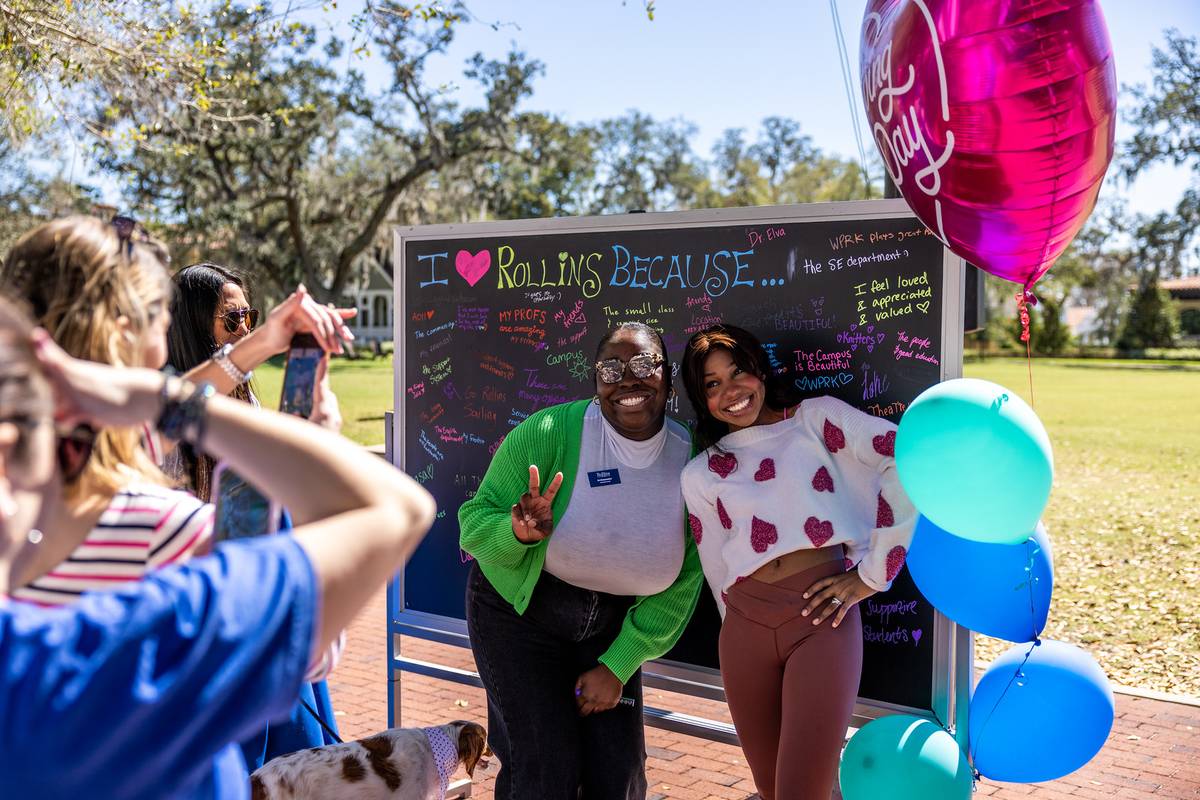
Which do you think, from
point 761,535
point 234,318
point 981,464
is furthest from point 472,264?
point 981,464

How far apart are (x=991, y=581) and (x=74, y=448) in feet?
9.15

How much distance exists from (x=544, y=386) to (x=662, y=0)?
3581 millimetres

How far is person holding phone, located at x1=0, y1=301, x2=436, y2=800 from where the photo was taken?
0.97 meters

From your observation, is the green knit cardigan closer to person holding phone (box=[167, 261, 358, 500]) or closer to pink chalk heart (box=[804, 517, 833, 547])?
pink chalk heart (box=[804, 517, 833, 547])

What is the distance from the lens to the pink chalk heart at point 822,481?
3330mm

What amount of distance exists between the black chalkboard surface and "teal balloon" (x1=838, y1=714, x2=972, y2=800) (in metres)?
0.42

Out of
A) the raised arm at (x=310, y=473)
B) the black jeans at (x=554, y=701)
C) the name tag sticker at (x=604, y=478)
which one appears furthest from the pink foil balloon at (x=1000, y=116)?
the raised arm at (x=310, y=473)

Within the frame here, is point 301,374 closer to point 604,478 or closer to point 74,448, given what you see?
point 74,448

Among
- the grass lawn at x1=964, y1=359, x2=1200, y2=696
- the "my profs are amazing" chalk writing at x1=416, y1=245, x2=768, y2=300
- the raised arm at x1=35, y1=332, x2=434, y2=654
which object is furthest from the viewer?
the grass lawn at x1=964, y1=359, x2=1200, y2=696

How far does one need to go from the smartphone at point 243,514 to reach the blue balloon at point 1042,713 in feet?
8.60

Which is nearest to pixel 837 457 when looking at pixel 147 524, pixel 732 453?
pixel 732 453

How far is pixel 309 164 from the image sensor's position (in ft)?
95.6

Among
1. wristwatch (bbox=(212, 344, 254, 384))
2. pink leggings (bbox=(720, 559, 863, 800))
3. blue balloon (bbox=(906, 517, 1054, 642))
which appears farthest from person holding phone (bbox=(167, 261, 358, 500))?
blue balloon (bbox=(906, 517, 1054, 642))

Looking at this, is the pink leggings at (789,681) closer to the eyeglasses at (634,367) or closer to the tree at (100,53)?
the eyeglasses at (634,367)
